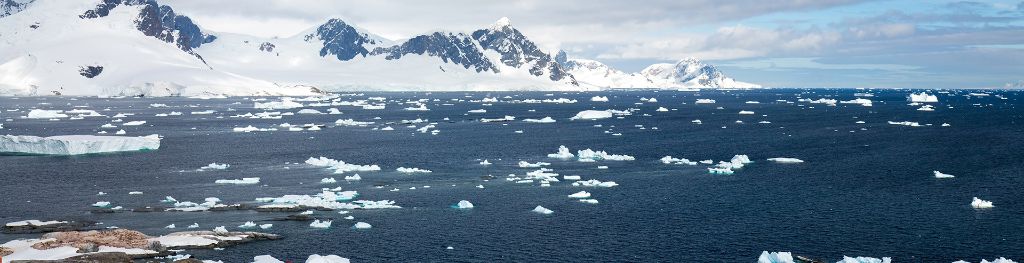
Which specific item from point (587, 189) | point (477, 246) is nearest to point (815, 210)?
point (587, 189)

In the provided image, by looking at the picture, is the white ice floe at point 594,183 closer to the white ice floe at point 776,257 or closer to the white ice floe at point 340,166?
the white ice floe at point 340,166

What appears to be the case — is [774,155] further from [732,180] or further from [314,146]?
[314,146]

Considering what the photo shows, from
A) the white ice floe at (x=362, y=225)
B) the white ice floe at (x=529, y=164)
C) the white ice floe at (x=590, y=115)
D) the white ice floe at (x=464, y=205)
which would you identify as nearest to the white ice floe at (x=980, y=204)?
the white ice floe at (x=464, y=205)

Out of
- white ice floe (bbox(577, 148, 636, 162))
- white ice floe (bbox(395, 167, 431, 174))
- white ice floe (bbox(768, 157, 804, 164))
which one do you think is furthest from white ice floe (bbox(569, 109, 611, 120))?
white ice floe (bbox(395, 167, 431, 174))

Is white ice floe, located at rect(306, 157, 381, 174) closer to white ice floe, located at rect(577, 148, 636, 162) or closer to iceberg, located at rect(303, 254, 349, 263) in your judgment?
white ice floe, located at rect(577, 148, 636, 162)

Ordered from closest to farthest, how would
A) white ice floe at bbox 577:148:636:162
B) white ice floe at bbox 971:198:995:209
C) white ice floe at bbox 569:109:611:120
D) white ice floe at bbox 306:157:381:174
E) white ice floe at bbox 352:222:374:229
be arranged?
white ice floe at bbox 352:222:374:229 < white ice floe at bbox 971:198:995:209 < white ice floe at bbox 306:157:381:174 < white ice floe at bbox 577:148:636:162 < white ice floe at bbox 569:109:611:120
